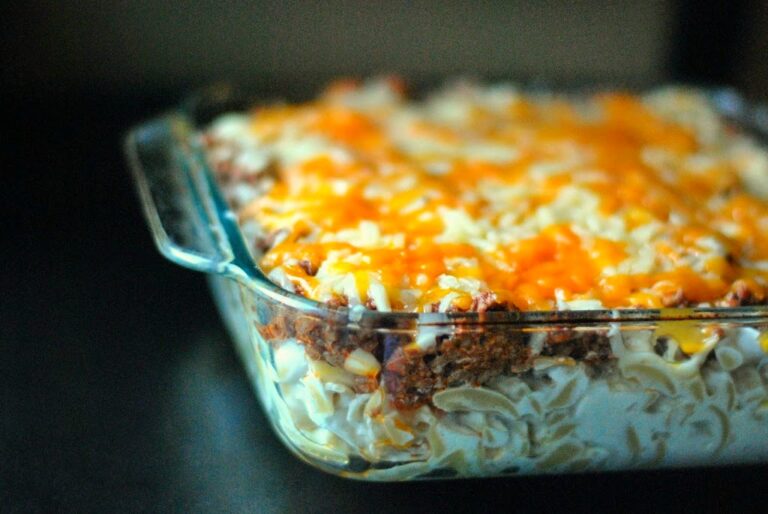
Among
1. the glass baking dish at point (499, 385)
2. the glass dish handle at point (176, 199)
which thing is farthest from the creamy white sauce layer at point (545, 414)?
the glass dish handle at point (176, 199)

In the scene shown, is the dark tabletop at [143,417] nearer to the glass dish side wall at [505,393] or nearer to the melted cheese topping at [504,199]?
the glass dish side wall at [505,393]

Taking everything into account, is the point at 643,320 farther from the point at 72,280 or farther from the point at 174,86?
the point at 174,86

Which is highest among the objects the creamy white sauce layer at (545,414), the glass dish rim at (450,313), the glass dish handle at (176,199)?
the glass dish handle at (176,199)

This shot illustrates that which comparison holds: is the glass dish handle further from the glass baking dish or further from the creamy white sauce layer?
the creamy white sauce layer

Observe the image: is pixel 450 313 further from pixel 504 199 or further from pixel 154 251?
pixel 154 251

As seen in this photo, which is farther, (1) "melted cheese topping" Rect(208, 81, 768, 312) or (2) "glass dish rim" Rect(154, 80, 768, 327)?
(1) "melted cheese topping" Rect(208, 81, 768, 312)

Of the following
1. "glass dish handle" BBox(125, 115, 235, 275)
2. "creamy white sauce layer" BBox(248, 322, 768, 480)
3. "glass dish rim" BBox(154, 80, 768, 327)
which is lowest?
"creamy white sauce layer" BBox(248, 322, 768, 480)

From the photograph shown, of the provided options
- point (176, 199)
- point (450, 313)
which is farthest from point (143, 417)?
point (450, 313)

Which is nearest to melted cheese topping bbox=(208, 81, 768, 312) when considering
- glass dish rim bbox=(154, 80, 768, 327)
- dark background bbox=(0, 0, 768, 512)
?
glass dish rim bbox=(154, 80, 768, 327)
